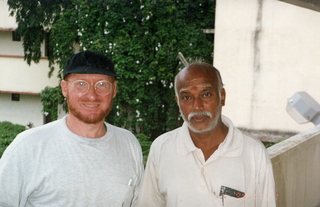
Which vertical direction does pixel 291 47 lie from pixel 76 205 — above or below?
above

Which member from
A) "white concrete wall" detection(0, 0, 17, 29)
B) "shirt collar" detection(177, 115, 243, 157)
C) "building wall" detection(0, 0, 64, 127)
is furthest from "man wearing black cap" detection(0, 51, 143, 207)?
"white concrete wall" detection(0, 0, 17, 29)

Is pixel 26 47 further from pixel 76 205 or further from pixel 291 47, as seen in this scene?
pixel 76 205

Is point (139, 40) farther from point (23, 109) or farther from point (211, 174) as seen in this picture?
point (211, 174)

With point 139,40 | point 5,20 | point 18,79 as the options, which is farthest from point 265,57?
point 5,20

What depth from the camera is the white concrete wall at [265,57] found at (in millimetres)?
10305

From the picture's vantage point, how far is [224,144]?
8.28 feet

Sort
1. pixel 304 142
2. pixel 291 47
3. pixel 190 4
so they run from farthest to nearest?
pixel 190 4 → pixel 291 47 → pixel 304 142

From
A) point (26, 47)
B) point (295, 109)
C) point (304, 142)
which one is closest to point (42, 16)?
point (26, 47)

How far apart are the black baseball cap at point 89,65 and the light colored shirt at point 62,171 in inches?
11.6

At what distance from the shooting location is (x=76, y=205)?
234cm

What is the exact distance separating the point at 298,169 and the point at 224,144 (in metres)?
2.39

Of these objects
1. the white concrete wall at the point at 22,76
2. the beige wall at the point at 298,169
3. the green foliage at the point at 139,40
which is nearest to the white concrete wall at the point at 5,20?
the white concrete wall at the point at 22,76

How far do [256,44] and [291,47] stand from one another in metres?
0.79

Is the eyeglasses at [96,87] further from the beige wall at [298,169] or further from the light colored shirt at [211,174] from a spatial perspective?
A: the beige wall at [298,169]
